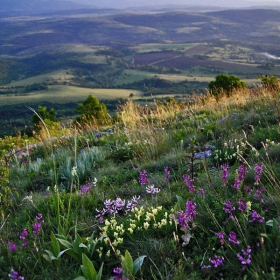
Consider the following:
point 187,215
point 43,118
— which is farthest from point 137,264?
point 43,118

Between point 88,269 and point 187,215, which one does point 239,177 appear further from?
point 88,269

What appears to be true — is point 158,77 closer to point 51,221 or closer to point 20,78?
point 20,78

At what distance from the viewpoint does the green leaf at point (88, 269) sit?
2.38m

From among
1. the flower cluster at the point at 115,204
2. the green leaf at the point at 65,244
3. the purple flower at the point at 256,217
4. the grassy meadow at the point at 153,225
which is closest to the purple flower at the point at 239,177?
the grassy meadow at the point at 153,225

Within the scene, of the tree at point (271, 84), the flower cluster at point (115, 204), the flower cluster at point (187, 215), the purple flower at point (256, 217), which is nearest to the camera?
the purple flower at point (256, 217)

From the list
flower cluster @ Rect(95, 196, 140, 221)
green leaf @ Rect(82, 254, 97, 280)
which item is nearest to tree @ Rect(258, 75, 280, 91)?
flower cluster @ Rect(95, 196, 140, 221)

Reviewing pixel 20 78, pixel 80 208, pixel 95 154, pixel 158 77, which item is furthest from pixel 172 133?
pixel 20 78

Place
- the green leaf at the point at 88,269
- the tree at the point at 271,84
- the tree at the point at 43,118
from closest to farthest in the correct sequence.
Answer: the green leaf at the point at 88,269 < the tree at the point at 271,84 < the tree at the point at 43,118

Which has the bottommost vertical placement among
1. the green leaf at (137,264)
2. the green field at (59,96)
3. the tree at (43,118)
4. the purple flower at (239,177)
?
the green field at (59,96)

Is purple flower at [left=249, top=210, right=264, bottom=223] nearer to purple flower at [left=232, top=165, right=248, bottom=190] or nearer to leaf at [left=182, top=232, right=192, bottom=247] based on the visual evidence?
purple flower at [left=232, top=165, right=248, bottom=190]

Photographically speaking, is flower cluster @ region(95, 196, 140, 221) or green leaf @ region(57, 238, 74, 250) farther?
flower cluster @ region(95, 196, 140, 221)

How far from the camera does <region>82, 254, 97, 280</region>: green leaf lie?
238 cm

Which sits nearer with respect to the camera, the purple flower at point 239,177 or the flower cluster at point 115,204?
the purple flower at point 239,177

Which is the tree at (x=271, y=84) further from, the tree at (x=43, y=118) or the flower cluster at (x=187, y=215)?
the tree at (x=43, y=118)
